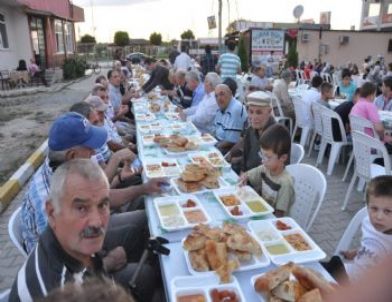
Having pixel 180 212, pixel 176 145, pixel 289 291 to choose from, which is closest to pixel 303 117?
pixel 176 145

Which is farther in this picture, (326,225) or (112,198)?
(326,225)

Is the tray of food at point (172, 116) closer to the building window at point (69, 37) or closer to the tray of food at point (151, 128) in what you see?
the tray of food at point (151, 128)

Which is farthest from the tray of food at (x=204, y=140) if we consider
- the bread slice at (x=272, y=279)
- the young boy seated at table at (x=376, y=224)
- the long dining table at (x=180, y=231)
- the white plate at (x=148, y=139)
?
the bread slice at (x=272, y=279)

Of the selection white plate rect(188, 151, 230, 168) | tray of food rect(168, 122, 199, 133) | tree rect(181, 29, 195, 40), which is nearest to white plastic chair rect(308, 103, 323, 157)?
tray of food rect(168, 122, 199, 133)

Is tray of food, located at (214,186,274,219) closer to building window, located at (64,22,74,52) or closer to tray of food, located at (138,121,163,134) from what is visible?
tray of food, located at (138,121,163,134)

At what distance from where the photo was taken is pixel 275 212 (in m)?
2.47

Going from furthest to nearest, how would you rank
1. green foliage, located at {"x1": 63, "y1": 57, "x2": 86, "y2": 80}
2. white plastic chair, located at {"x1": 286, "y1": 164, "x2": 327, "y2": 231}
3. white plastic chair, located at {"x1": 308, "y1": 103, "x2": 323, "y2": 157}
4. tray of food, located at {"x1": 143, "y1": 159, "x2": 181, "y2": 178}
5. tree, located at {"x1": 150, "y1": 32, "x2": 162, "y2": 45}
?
1. tree, located at {"x1": 150, "y1": 32, "x2": 162, "y2": 45}
2. green foliage, located at {"x1": 63, "y1": 57, "x2": 86, "y2": 80}
3. white plastic chair, located at {"x1": 308, "y1": 103, "x2": 323, "y2": 157}
4. tray of food, located at {"x1": 143, "y1": 159, "x2": 181, "y2": 178}
5. white plastic chair, located at {"x1": 286, "y1": 164, "x2": 327, "y2": 231}

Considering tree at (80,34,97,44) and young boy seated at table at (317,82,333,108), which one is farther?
tree at (80,34,97,44)

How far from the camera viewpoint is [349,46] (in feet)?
82.2

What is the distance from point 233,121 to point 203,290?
303cm

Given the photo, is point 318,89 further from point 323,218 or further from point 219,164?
point 219,164

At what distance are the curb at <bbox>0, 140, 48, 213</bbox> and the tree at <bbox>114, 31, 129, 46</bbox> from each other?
36.0 metres

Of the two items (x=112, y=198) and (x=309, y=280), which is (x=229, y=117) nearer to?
(x=112, y=198)

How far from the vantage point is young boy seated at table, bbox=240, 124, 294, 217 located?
8.07 ft
